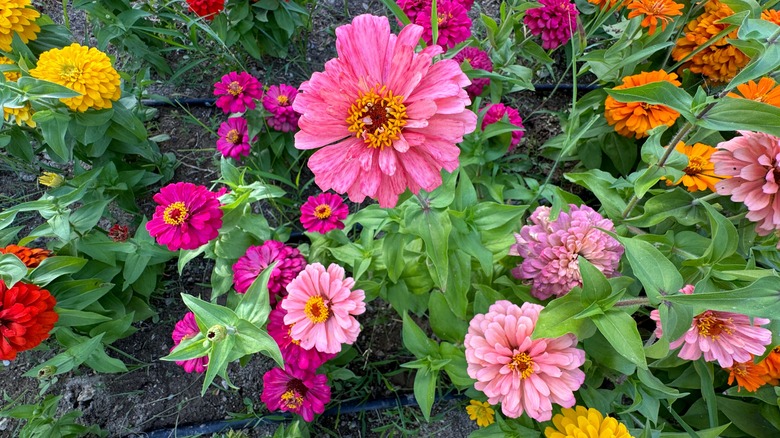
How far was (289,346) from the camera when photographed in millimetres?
1418

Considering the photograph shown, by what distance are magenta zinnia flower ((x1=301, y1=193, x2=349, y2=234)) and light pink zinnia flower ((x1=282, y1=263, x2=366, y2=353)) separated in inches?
11.1

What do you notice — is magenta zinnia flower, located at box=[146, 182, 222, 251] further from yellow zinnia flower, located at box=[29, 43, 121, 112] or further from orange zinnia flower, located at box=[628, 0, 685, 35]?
orange zinnia flower, located at box=[628, 0, 685, 35]

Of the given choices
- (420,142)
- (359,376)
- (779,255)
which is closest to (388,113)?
(420,142)

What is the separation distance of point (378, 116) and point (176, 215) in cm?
79

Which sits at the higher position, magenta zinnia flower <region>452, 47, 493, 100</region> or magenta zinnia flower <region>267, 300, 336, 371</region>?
magenta zinnia flower <region>452, 47, 493, 100</region>

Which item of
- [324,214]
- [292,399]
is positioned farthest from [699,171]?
[292,399]

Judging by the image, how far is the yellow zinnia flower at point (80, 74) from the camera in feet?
4.90

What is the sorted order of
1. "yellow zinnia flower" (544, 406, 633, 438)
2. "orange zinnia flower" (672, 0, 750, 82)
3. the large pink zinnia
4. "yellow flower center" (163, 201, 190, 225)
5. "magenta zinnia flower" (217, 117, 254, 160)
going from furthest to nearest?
"magenta zinnia flower" (217, 117, 254, 160), "orange zinnia flower" (672, 0, 750, 82), "yellow flower center" (163, 201, 190, 225), "yellow zinnia flower" (544, 406, 633, 438), the large pink zinnia

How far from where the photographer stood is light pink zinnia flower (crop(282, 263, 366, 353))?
4.27 feet

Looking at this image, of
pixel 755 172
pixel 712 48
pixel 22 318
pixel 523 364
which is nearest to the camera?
pixel 755 172

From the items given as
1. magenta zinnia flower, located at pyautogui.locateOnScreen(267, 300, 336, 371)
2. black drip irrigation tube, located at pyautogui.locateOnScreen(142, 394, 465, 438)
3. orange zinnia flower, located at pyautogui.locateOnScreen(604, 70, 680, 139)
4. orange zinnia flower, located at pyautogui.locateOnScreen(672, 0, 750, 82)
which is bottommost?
black drip irrigation tube, located at pyautogui.locateOnScreen(142, 394, 465, 438)

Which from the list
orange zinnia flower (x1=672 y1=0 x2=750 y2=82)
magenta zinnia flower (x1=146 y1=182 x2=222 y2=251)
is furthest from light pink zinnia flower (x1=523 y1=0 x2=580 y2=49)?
magenta zinnia flower (x1=146 y1=182 x2=222 y2=251)

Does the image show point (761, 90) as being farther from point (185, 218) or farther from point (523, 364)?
point (185, 218)

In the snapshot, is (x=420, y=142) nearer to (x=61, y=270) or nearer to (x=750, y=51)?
(x=750, y=51)
